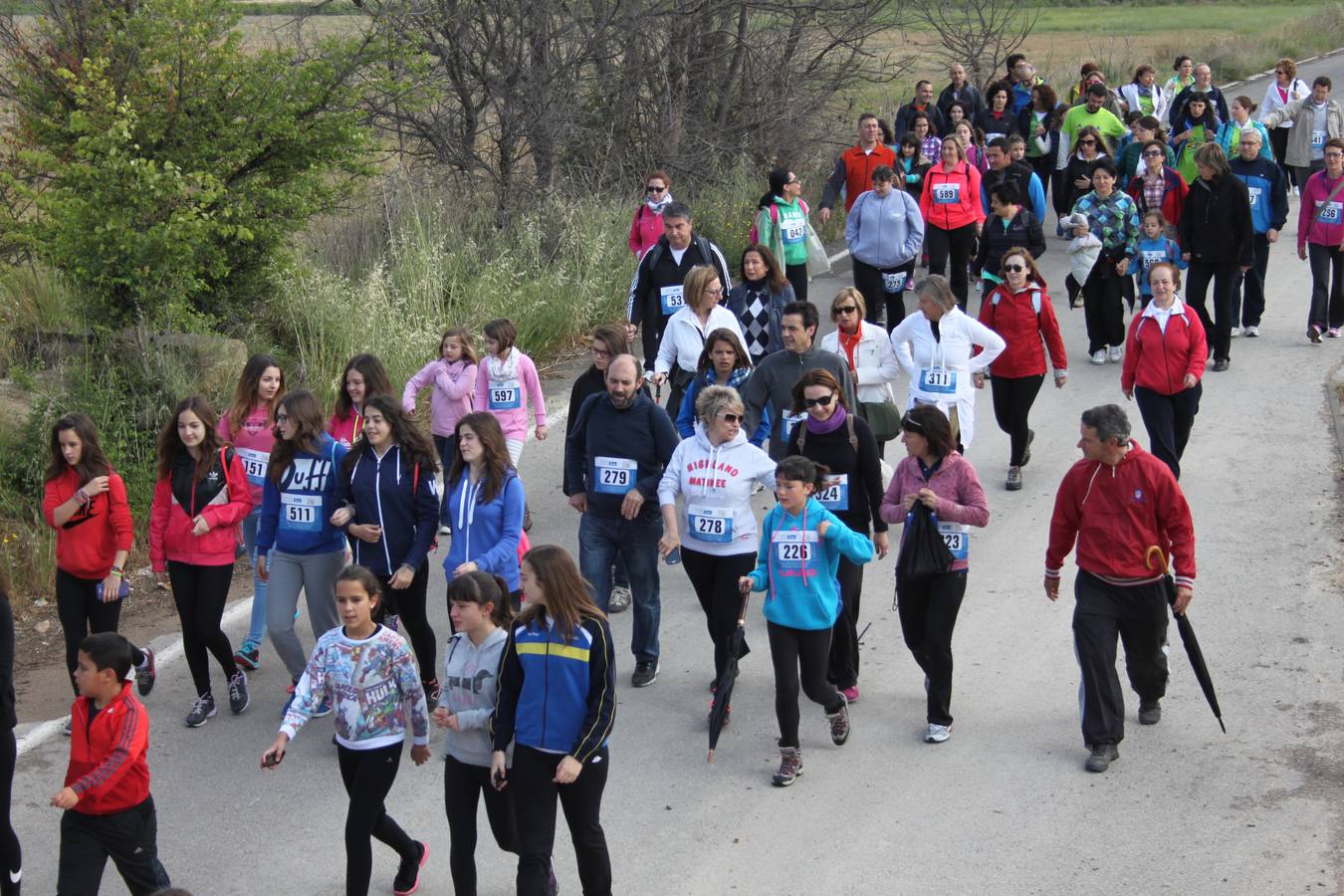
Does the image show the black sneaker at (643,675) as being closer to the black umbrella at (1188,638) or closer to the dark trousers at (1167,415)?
the black umbrella at (1188,638)

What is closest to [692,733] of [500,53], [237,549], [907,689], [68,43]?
[907,689]

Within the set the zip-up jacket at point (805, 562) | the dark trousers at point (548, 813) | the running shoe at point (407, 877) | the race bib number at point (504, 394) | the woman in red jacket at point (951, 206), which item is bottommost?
the running shoe at point (407, 877)

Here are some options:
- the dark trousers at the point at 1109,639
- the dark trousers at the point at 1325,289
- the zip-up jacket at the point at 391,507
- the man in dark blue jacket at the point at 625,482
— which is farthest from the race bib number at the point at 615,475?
the dark trousers at the point at 1325,289

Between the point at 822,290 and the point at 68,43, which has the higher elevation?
the point at 68,43

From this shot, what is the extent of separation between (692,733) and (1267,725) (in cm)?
277

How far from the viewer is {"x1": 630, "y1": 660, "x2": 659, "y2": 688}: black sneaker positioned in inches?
338

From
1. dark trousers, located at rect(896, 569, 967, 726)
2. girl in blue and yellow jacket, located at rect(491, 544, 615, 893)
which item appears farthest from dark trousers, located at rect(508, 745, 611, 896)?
dark trousers, located at rect(896, 569, 967, 726)

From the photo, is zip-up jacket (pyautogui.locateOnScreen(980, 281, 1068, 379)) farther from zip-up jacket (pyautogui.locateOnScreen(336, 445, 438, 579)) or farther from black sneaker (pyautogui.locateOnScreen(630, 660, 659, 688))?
zip-up jacket (pyautogui.locateOnScreen(336, 445, 438, 579))

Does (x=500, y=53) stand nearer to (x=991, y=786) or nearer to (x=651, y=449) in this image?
(x=651, y=449)

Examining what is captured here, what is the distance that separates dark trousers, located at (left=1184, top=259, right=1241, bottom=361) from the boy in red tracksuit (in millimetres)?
10206

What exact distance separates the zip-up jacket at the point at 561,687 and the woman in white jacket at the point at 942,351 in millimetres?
4848

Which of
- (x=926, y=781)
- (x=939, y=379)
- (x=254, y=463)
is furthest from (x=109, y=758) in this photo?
(x=939, y=379)

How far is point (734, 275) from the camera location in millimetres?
17844

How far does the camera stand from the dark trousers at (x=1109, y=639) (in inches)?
296
